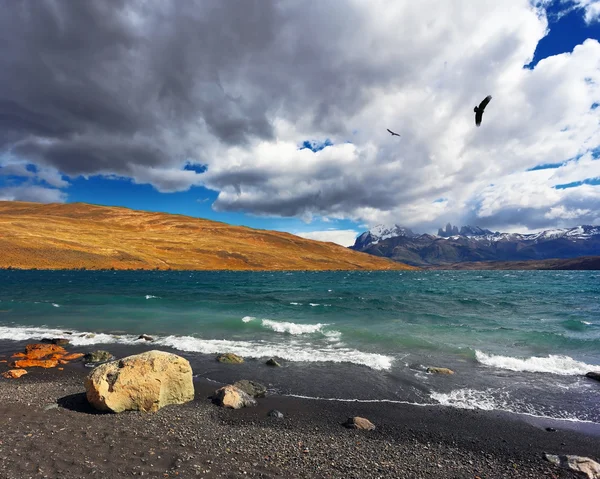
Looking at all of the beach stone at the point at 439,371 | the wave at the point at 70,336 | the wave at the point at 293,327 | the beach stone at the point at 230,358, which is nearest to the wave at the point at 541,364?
the beach stone at the point at 439,371

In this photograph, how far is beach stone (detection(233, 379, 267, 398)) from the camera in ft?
48.1

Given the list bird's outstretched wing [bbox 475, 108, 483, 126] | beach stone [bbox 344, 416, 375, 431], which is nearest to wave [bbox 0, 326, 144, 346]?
beach stone [bbox 344, 416, 375, 431]

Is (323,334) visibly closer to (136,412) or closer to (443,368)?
(443,368)

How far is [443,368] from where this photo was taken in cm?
1872

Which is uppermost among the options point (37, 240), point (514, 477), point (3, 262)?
point (37, 240)

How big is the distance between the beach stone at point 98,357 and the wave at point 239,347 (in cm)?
382

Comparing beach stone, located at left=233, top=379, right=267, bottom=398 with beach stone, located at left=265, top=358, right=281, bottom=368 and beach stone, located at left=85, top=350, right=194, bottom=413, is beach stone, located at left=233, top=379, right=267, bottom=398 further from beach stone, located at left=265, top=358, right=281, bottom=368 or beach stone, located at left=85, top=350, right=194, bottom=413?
beach stone, located at left=265, top=358, right=281, bottom=368

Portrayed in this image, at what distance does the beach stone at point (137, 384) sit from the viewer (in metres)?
12.5

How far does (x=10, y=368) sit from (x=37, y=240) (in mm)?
169090

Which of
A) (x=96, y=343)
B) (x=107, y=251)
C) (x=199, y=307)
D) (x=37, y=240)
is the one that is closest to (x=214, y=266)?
(x=107, y=251)

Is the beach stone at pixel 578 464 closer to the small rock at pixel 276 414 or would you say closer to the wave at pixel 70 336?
the small rock at pixel 276 414

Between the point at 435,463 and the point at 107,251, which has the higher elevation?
the point at 107,251

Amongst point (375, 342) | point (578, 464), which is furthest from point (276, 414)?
point (375, 342)

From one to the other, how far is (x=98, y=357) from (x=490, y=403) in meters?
21.1
